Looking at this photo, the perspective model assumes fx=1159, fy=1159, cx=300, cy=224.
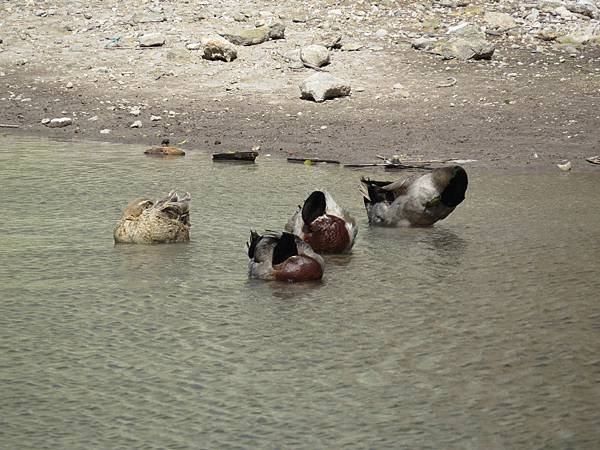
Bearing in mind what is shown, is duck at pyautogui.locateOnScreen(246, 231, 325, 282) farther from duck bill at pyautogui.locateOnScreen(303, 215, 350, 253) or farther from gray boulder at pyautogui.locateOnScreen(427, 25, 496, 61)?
gray boulder at pyautogui.locateOnScreen(427, 25, 496, 61)

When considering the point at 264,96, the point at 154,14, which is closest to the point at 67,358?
the point at 264,96

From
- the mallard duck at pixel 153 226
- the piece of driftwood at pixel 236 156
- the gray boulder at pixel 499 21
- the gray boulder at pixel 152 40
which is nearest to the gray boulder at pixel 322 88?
the piece of driftwood at pixel 236 156

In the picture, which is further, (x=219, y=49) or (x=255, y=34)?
(x=255, y=34)

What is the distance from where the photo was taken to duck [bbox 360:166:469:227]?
8.24 m

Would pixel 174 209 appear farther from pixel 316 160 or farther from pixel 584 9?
pixel 584 9

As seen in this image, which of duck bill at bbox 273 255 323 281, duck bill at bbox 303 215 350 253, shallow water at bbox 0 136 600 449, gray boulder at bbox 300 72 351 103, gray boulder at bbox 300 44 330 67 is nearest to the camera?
shallow water at bbox 0 136 600 449

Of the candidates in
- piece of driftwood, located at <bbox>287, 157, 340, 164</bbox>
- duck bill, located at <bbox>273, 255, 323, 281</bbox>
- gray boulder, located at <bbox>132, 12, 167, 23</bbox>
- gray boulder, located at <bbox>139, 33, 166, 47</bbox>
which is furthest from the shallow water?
gray boulder, located at <bbox>132, 12, 167, 23</bbox>

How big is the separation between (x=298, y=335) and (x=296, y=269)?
109 centimetres

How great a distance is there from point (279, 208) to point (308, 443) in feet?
15.8

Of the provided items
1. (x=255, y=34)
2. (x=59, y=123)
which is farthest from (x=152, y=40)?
(x=59, y=123)

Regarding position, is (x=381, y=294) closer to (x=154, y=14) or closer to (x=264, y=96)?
(x=264, y=96)

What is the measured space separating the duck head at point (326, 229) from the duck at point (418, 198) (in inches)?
34.6

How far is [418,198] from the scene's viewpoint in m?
8.25

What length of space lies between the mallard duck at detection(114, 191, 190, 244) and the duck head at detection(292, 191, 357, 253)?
33.4 inches
